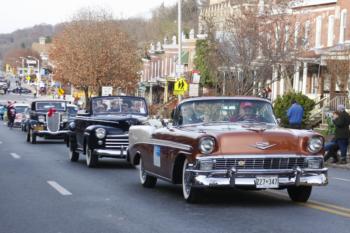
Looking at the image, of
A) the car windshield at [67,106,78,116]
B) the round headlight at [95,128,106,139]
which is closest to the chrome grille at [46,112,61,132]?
the car windshield at [67,106,78,116]

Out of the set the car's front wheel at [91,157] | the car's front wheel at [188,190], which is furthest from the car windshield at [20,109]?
the car's front wheel at [188,190]

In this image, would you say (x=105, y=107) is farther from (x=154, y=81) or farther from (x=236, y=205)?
(x=154, y=81)

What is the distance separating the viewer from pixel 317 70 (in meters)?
42.3

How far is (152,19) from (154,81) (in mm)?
39801

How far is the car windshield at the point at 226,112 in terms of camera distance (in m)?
12.7

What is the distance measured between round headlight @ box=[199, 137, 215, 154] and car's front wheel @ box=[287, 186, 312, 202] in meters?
1.72

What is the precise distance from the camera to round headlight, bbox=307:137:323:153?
1141 centimetres

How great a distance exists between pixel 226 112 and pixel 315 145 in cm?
184

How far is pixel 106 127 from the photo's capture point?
18.7 m

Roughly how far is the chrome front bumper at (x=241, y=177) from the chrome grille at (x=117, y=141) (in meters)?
7.36

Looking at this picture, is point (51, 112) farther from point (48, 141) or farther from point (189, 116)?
point (189, 116)

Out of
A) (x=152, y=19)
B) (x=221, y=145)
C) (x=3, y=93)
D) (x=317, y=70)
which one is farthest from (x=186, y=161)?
(x=3, y=93)

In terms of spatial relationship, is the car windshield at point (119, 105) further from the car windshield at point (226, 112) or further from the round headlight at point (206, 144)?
the round headlight at point (206, 144)

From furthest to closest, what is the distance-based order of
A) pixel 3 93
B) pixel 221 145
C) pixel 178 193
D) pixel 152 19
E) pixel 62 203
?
pixel 3 93 < pixel 152 19 < pixel 178 193 < pixel 62 203 < pixel 221 145
